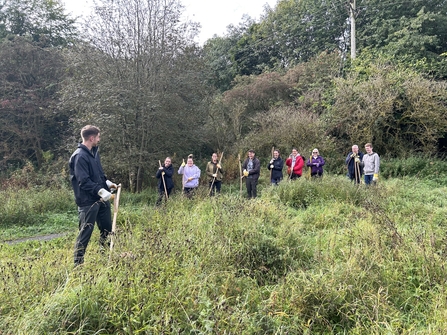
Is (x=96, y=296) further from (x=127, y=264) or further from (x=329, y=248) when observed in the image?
(x=329, y=248)

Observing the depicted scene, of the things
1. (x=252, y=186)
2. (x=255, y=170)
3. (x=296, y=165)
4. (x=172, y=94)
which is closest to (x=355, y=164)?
(x=296, y=165)

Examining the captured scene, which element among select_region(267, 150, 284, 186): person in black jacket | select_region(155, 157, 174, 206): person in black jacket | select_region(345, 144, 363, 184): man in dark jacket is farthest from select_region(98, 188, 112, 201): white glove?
select_region(345, 144, 363, 184): man in dark jacket

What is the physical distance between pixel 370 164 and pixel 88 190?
275 inches

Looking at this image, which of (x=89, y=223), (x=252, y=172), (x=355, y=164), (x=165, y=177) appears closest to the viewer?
(x=89, y=223)

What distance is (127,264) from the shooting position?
288 cm

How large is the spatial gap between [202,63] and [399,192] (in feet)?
26.9

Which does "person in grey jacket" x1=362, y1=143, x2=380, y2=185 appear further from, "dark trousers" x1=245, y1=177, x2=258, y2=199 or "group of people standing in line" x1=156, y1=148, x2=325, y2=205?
"dark trousers" x1=245, y1=177, x2=258, y2=199

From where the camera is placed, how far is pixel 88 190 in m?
3.98

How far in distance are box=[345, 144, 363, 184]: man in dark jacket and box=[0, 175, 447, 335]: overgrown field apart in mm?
4108

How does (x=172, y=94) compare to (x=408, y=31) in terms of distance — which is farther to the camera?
(x=408, y=31)

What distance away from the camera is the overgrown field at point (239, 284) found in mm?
2371

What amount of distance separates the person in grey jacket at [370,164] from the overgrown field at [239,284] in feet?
12.1

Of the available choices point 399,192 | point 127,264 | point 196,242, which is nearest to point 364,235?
point 196,242

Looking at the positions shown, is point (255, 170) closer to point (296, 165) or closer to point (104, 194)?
point (296, 165)
